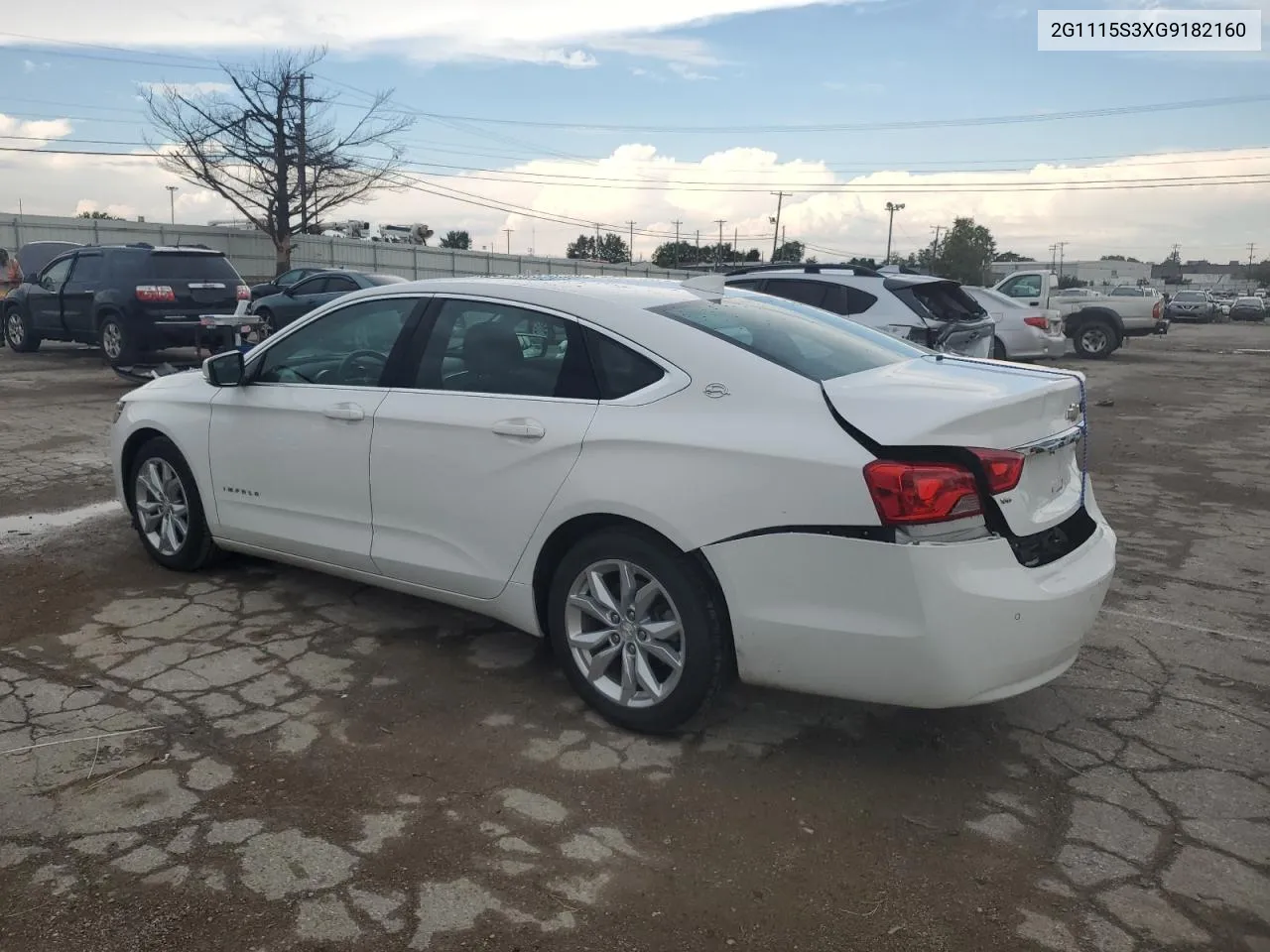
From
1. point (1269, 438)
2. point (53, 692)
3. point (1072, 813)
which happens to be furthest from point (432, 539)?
point (1269, 438)

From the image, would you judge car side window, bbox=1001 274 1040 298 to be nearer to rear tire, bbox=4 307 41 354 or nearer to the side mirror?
rear tire, bbox=4 307 41 354

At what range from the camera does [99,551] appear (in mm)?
5770

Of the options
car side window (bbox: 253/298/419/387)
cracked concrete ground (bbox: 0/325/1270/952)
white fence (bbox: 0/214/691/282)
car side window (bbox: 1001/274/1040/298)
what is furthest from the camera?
white fence (bbox: 0/214/691/282)

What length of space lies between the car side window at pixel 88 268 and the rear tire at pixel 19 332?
1.88m

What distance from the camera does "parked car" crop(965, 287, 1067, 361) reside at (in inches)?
657

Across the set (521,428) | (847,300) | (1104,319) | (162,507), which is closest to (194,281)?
(847,300)

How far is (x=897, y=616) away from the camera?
3066 millimetres

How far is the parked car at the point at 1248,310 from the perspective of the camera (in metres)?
54.8

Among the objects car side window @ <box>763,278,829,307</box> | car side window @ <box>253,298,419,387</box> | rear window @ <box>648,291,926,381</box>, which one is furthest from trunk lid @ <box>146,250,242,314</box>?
rear window @ <box>648,291,926,381</box>

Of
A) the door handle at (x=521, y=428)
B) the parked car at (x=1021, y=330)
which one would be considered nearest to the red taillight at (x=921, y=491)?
the door handle at (x=521, y=428)

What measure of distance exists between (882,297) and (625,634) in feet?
22.2

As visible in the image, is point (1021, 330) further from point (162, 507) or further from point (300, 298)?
point (162, 507)

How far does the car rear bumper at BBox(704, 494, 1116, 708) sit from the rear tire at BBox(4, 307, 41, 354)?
16.4 metres

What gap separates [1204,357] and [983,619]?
24.6m
